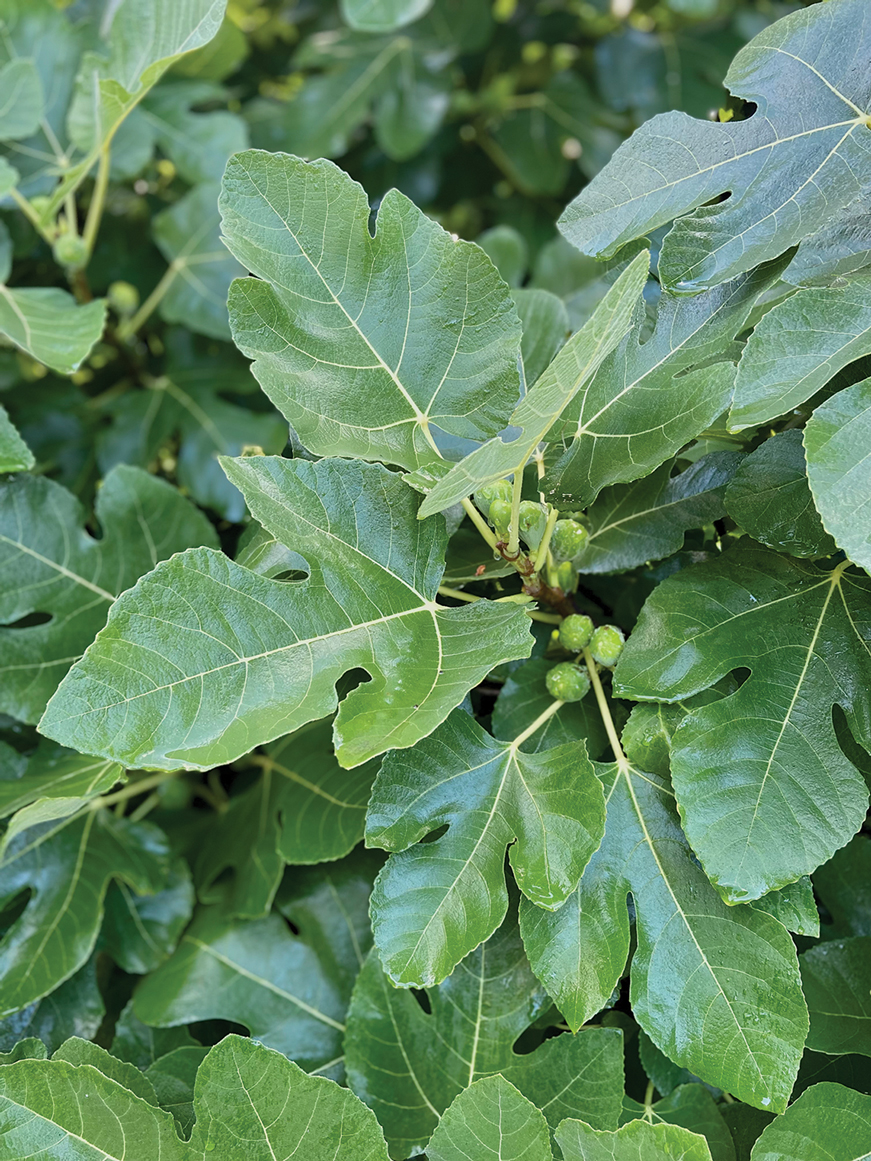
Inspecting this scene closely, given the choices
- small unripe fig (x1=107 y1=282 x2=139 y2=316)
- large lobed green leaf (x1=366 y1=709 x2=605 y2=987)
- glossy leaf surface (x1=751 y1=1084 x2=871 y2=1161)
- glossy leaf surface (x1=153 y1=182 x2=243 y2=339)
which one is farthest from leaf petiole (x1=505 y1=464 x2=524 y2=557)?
small unripe fig (x1=107 y1=282 x2=139 y2=316)

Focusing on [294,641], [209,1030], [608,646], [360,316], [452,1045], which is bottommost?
[209,1030]

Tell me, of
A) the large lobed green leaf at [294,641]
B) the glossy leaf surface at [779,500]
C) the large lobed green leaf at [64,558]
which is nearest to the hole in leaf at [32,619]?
the large lobed green leaf at [64,558]

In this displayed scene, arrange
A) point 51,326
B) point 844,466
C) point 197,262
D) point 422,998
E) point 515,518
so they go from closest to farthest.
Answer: point 844,466 < point 515,518 < point 422,998 < point 51,326 < point 197,262

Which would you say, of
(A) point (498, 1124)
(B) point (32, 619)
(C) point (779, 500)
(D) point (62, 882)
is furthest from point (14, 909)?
(C) point (779, 500)

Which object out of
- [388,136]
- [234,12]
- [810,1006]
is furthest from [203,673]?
[234,12]

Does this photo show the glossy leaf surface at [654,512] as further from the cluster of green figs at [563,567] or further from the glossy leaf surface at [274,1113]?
the glossy leaf surface at [274,1113]

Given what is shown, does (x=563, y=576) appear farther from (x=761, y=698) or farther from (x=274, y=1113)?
(x=274, y=1113)
